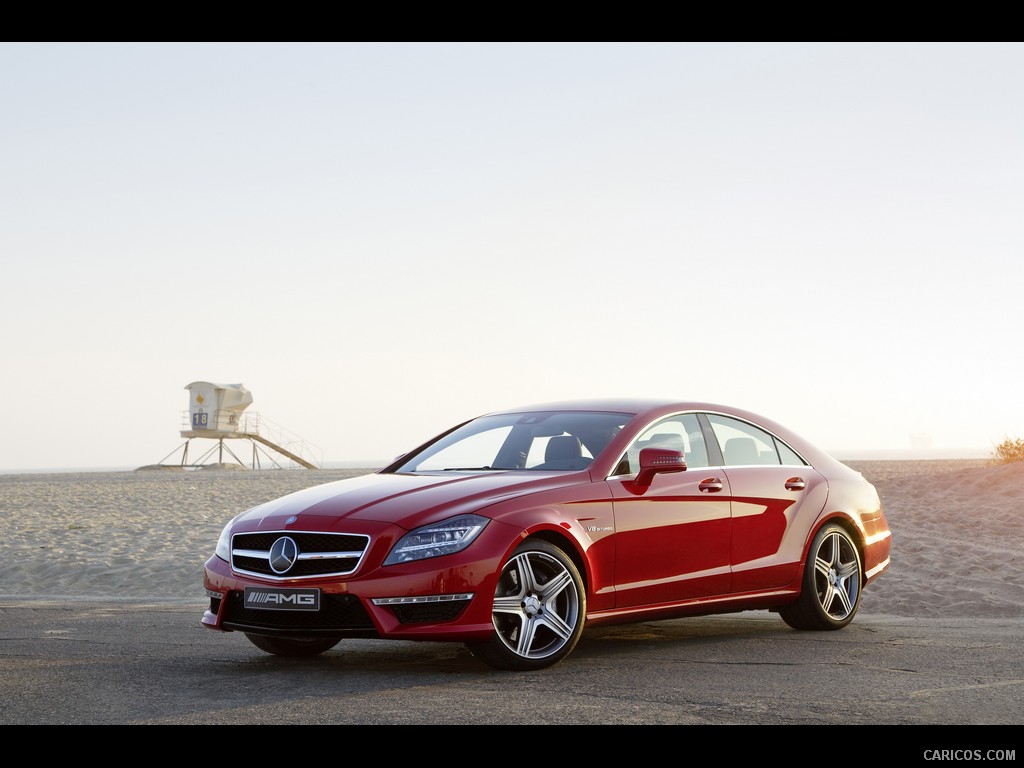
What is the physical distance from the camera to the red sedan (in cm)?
677

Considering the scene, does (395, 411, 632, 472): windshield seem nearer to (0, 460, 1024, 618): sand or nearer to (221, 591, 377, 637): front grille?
(221, 591, 377, 637): front grille

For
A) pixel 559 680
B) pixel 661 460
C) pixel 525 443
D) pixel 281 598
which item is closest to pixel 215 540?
pixel 525 443

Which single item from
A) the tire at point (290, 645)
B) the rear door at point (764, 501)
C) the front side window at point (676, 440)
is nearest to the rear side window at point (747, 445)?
the rear door at point (764, 501)

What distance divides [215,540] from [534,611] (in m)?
11.1

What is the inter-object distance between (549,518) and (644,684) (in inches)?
42.3

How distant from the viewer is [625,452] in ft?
26.0

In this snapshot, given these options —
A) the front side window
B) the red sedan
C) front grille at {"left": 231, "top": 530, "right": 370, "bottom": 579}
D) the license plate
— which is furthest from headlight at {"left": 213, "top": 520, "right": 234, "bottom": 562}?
the front side window

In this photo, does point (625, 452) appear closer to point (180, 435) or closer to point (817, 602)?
point (817, 602)

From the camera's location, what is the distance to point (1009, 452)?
976 inches

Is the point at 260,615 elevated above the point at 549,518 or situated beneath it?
situated beneath

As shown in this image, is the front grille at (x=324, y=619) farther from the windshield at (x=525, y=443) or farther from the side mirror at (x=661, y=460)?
the side mirror at (x=661, y=460)

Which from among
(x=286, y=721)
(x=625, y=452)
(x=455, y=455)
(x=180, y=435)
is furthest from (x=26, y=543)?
(x=180, y=435)

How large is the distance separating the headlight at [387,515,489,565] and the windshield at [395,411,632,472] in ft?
3.59
